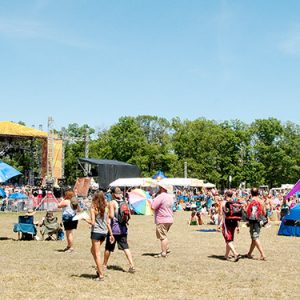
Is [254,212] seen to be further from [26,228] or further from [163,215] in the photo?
[26,228]

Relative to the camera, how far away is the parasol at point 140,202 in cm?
2855

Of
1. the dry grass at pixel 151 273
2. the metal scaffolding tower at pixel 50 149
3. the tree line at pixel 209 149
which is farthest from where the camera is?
the tree line at pixel 209 149

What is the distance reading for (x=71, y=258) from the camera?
11.2 m

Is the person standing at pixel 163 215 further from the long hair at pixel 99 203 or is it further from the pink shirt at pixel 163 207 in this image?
the long hair at pixel 99 203

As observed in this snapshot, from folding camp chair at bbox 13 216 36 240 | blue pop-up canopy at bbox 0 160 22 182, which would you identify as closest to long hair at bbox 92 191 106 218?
folding camp chair at bbox 13 216 36 240

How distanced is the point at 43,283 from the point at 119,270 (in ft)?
5.74

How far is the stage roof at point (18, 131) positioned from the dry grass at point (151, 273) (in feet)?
129

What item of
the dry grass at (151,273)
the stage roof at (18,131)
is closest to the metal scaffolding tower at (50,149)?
the stage roof at (18,131)

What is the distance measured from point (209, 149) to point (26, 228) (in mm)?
56347

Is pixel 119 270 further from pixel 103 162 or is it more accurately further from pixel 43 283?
pixel 103 162

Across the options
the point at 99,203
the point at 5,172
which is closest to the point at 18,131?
the point at 5,172

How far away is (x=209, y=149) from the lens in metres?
69.9

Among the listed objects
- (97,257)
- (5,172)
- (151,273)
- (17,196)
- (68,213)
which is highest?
(5,172)

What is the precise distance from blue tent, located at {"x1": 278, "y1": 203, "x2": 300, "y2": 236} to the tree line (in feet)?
161
